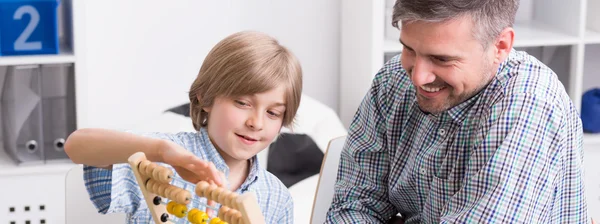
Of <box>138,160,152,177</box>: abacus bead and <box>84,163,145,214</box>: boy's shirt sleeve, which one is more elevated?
<box>138,160,152,177</box>: abacus bead

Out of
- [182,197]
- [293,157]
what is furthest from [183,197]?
[293,157]

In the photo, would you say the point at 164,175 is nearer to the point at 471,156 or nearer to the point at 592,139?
the point at 471,156

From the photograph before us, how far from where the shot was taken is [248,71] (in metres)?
1.56

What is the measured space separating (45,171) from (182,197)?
143 cm

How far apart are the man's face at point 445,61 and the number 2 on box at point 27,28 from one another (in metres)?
1.35

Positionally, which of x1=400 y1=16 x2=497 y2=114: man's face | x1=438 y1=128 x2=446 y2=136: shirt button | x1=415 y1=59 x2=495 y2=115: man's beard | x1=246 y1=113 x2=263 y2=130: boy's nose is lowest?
x1=438 y1=128 x2=446 y2=136: shirt button

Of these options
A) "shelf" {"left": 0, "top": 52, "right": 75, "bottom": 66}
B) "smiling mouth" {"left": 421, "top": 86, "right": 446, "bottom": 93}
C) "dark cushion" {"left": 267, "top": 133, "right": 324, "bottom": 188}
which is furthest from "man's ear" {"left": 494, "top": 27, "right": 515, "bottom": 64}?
"shelf" {"left": 0, "top": 52, "right": 75, "bottom": 66}

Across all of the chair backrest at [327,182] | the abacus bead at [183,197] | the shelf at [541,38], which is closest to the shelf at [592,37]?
the shelf at [541,38]

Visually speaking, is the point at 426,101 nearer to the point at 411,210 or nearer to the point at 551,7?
the point at 411,210

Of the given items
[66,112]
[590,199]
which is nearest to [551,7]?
[590,199]

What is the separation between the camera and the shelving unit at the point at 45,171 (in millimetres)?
2543

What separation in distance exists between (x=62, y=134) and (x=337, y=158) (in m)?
1.08

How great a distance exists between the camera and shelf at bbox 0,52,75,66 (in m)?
2.51

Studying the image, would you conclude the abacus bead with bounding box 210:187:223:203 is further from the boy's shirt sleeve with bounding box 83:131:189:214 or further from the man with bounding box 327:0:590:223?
the man with bounding box 327:0:590:223
